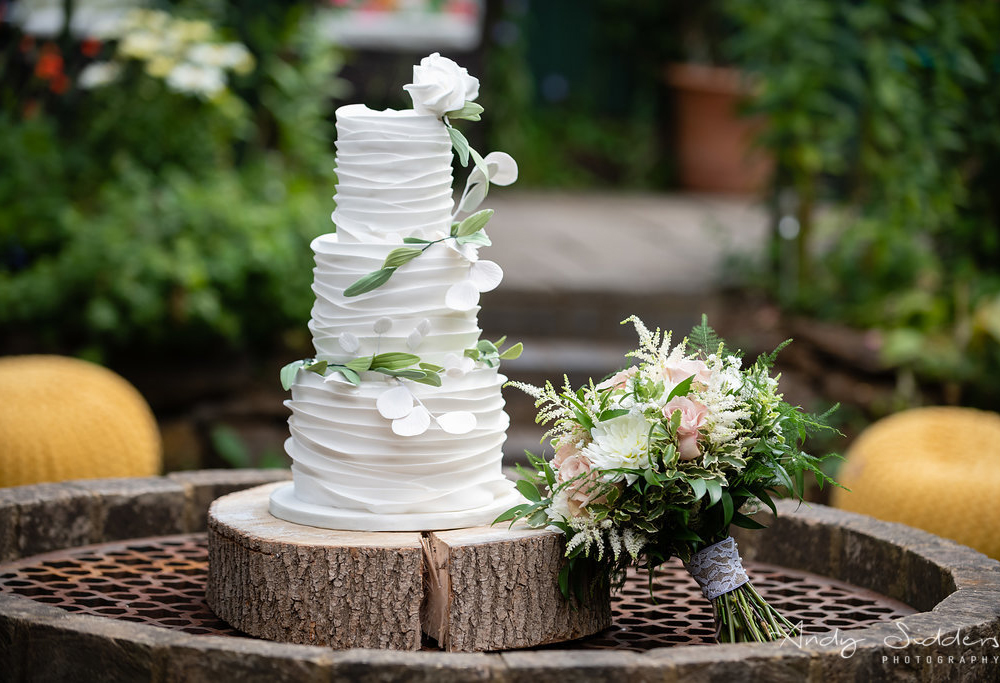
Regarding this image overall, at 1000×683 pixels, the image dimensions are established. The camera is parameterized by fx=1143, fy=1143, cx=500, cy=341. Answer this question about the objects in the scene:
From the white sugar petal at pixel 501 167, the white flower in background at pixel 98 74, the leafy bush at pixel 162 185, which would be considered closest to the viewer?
the white sugar petal at pixel 501 167

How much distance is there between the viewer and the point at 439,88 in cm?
258

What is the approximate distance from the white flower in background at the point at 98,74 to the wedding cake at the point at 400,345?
13.4 feet

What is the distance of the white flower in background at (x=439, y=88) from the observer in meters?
2.58

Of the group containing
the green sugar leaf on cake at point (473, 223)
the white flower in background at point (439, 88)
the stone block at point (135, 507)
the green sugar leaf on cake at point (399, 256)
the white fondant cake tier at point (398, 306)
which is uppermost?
the white flower in background at point (439, 88)

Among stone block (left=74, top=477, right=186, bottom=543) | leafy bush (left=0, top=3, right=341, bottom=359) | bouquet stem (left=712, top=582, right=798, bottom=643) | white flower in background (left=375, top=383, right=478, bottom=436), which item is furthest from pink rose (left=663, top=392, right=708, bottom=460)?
leafy bush (left=0, top=3, right=341, bottom=359)

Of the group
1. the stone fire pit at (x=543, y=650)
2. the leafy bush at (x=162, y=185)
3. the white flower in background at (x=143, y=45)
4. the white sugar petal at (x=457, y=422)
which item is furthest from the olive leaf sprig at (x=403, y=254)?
the white flower in background at (x=143, y=45)

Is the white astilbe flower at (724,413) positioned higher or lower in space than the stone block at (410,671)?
higher

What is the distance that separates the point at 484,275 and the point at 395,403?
371mm

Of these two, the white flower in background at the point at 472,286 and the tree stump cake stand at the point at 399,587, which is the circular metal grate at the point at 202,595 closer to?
the tree stump cake stand at the point at 399,587

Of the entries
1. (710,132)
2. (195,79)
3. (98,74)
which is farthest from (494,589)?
(710,132)

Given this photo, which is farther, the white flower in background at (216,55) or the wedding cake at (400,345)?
the white flower in background at (216,55)

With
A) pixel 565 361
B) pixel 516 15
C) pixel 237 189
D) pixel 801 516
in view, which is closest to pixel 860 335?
pixel 565 361

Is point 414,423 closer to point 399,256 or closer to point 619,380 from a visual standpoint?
point 399,256

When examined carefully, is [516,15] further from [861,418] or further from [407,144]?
[407,144]
